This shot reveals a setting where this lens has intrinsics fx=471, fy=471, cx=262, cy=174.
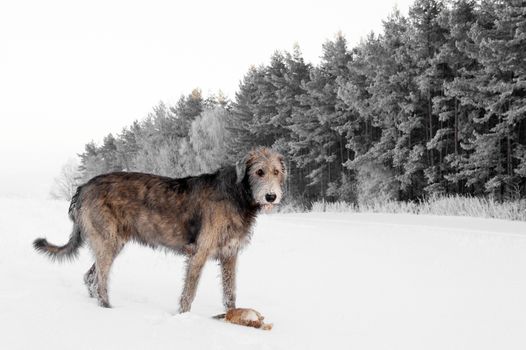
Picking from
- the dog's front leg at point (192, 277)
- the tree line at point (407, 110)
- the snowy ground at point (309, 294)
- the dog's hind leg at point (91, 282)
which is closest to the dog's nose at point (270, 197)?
the dog's front leg at point (192, 277)

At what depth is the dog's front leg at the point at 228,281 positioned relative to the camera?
20.4 feet

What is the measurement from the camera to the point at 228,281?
624cm

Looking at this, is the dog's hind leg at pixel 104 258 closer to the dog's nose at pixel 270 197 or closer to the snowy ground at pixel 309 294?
the snowy ground at pixel 309 294

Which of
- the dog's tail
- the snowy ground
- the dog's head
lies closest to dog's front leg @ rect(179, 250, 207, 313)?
the snowy ground

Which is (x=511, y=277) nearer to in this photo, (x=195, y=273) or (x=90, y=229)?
(x=195, y=273)

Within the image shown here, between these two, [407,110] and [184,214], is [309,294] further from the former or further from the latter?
[407,110]

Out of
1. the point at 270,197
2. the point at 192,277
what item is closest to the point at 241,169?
the point at 270,197

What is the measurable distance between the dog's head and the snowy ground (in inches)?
58.5

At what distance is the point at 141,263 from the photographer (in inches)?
364

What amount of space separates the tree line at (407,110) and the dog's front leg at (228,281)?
19861 millimetres

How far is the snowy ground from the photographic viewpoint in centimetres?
432

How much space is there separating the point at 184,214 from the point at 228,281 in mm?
1102

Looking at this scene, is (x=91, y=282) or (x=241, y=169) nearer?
(x=241, y=169)

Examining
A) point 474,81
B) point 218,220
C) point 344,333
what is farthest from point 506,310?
point 474,81
